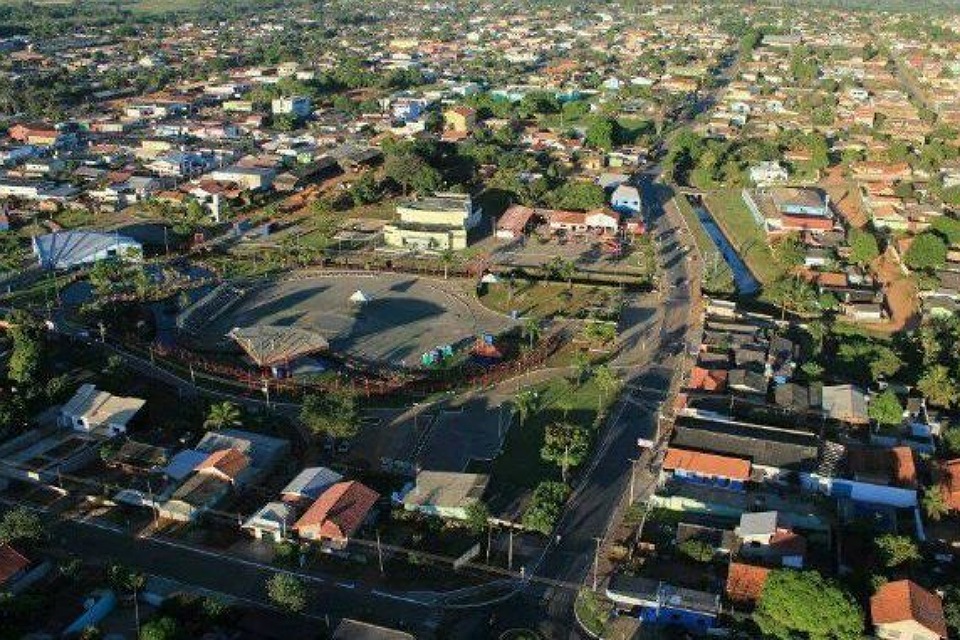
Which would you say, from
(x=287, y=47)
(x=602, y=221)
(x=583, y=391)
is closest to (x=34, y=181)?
(x=602, y=221)

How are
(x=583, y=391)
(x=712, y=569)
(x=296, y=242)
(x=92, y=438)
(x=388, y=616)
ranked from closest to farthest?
(x=388, y=616)
(x=712, y=569)
(x=92, y=438)
(x=583, y=391)
(x=296, y=242)

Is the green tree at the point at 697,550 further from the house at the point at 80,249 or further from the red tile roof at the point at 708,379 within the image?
the house at the point at 80,249

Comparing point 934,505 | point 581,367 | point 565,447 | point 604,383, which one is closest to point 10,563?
point 565,447

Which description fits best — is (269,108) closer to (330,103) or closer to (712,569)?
(330,103)

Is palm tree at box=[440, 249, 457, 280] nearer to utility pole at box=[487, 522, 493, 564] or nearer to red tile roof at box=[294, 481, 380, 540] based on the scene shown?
red tile roof at box=[294, 481, 380, 540]

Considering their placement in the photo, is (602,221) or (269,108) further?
(269,108)

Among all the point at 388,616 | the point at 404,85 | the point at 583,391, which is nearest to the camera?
the point at 388,616

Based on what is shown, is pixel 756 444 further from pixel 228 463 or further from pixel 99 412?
pixel 99 412
